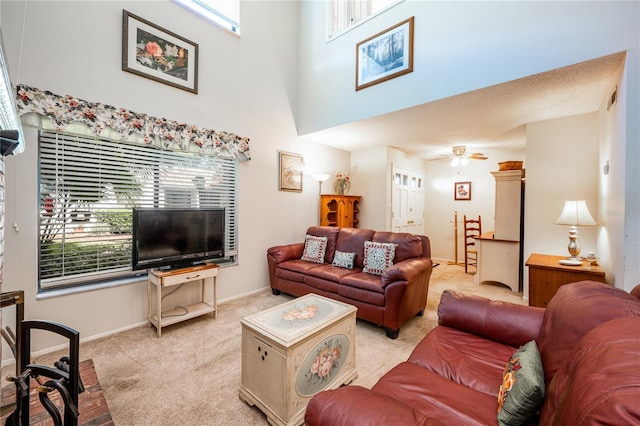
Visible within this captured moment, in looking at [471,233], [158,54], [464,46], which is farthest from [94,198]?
[471,233]

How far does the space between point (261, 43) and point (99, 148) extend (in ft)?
8.59

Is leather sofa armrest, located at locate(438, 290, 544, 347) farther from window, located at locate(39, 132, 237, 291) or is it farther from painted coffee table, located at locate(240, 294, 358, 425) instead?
window, located at locate(39, 132, 237, 291)

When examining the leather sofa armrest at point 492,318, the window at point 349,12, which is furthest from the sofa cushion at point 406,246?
the window at point 349,12

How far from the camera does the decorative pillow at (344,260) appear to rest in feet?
11.1

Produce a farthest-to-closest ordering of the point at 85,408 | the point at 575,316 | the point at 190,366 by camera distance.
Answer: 1. the point at 190,366
2. the point at 85,408
3. the point at 575,316

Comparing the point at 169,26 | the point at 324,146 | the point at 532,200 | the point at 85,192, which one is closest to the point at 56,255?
the point at 85,192

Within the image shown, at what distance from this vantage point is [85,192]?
250 centimetres

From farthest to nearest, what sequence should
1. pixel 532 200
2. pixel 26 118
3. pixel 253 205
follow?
1. pixel 253 205
2. pixel 532 200
3. pixel 26 118

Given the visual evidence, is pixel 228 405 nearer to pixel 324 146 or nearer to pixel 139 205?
pixel 139 205

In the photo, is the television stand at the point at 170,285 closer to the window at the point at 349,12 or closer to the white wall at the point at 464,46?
the white wall at the point at 464,46

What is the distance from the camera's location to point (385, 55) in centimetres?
331

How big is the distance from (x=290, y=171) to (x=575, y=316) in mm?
3717

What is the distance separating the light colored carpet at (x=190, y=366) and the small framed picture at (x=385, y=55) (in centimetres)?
294

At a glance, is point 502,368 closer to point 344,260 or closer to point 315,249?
point 344,260
